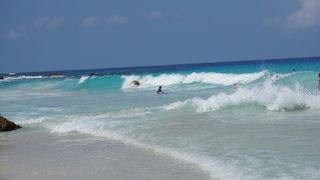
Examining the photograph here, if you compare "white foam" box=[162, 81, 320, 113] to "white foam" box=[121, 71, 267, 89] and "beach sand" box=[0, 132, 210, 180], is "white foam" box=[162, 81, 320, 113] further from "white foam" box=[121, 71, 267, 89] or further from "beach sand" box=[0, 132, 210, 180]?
"white foam" box=[121, 71, 267, 89]

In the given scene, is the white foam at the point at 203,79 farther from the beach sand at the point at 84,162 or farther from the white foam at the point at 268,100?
the beach sand at the point at 84,162

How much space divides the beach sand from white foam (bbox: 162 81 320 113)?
6.43 m

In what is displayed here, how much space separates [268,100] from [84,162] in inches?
367

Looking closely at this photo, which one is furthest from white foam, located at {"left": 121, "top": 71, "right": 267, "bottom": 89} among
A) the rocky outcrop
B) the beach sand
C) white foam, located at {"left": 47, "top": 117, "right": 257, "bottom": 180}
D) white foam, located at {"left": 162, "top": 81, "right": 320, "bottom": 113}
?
the beach sand

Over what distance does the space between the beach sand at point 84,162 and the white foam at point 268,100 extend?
6433 mm

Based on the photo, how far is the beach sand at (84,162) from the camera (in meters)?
8.22

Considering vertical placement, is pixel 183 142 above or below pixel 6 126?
above

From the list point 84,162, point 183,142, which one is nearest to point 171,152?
point 183,142

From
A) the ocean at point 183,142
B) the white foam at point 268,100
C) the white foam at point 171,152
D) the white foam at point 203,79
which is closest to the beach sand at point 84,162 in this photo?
the ocean at point 183,142

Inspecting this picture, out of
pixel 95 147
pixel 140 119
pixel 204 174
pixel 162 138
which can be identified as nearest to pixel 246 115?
pixel 140 119

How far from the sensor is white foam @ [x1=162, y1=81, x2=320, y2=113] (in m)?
16.1

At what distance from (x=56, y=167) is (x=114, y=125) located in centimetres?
553

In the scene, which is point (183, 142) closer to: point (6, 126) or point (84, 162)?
point (84, 162)

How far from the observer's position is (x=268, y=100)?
17078 mm
